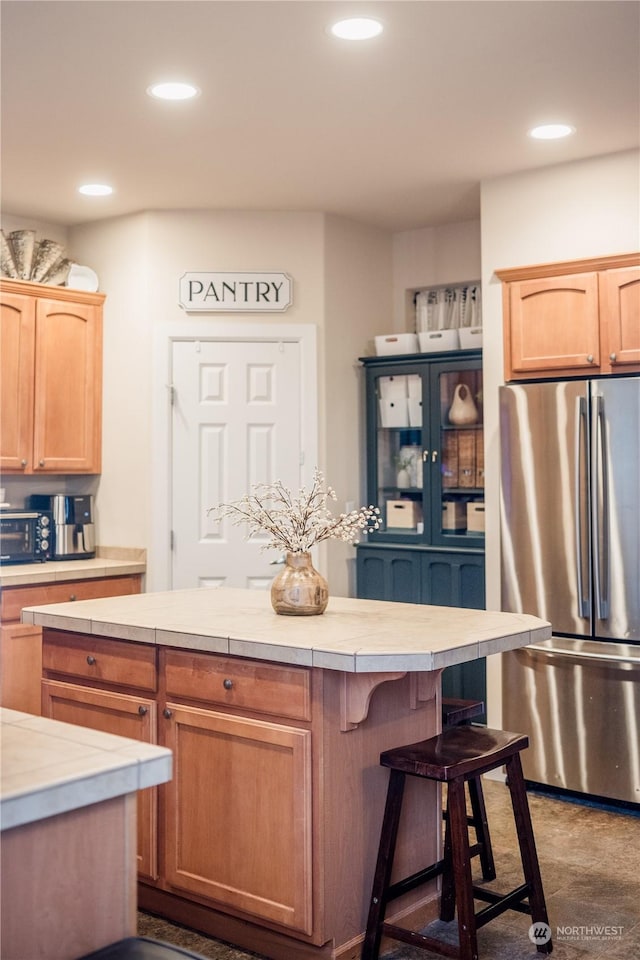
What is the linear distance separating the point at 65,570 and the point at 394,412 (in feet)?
6.18

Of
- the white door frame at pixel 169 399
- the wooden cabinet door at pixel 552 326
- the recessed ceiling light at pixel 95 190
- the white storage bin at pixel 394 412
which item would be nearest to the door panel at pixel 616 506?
the wooden cabinet door at pixel 552 326

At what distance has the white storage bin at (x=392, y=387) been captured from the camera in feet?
16.9

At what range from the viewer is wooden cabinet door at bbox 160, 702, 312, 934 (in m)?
2.53

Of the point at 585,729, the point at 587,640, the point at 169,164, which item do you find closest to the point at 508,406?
the point at 587,640

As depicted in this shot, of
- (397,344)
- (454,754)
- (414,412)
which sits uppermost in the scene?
(397,344)

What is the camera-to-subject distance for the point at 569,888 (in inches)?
124

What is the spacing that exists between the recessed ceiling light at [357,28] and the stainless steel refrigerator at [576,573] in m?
1.67

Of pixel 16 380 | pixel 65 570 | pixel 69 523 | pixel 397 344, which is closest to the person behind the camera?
pixel 65 570

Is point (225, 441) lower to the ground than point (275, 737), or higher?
higher

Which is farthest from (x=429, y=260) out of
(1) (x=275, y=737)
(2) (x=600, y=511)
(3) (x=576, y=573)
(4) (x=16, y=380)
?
(1) (x=275, y=737)

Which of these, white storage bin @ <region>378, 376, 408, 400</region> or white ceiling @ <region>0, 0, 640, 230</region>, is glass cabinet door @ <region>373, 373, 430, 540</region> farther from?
white ceiling @ <region>0, 0, 640, 230</region>

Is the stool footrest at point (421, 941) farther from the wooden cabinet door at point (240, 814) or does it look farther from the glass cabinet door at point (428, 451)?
the glass cabinet door at point (428, 451)

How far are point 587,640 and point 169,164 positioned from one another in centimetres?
274

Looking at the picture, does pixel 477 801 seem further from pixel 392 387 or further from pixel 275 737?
pixel 392 387
